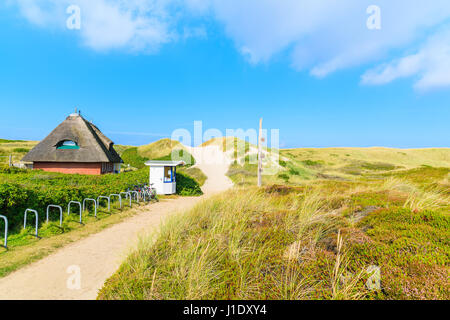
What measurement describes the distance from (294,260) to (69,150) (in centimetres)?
2538

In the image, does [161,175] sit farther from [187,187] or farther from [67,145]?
[67,145]

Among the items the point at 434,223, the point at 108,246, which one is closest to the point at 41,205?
the point at 108,246

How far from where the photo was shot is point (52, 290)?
156 inches

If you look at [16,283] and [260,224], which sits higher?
[260,224]

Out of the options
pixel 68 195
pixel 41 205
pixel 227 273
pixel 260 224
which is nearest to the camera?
pixel 227 273

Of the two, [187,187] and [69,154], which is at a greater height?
[69,154]

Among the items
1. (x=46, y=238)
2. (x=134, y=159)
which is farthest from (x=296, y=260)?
(x=134, y=159)

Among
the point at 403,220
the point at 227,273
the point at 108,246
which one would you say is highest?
the point at 403,220

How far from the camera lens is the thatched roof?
22500 mm

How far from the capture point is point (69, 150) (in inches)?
905
